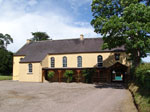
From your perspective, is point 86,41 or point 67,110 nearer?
point 67,110

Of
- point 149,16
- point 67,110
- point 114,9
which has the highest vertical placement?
point 114,9

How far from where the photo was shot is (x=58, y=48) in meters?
33.2

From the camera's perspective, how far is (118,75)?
3353 centimetres

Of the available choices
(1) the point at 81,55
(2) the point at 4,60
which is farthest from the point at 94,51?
(2) the point at 4,60

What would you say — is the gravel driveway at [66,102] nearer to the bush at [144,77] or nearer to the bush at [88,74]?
the bush at [144,77]

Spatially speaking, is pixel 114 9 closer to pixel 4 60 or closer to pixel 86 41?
pixel 86 41

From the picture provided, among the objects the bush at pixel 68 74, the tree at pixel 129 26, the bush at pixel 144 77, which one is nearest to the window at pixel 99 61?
the bush at pixel 68 74

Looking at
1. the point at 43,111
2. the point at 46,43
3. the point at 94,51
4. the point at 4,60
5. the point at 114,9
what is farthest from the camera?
A: the point at 4,60

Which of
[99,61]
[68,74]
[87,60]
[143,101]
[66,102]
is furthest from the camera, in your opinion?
[87,60]

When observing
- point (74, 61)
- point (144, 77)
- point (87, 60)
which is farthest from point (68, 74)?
point (144, 77)

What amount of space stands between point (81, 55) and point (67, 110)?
21.8 meters

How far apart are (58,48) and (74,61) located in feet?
16.5

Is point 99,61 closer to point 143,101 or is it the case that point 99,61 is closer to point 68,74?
point 68,74

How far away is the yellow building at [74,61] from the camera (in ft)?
93.6
